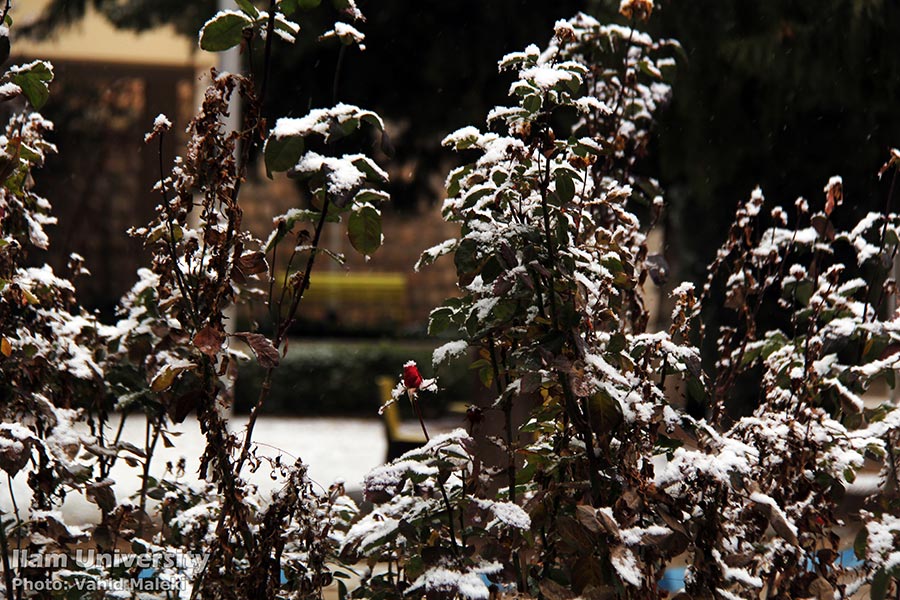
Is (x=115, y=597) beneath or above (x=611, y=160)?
beneath

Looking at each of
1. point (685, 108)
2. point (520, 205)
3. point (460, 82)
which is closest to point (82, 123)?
point (460, 82)

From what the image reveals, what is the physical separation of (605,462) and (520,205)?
53cm

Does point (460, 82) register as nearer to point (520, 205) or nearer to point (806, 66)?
point (806, 66)

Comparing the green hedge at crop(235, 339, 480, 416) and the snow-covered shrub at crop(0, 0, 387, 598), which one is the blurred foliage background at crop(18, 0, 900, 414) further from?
the green hedge at crop(235, 339, 480, 416)

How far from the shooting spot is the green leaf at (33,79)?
7.06 feet

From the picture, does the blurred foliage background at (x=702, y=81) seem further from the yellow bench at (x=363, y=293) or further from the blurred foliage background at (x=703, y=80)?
the yellow bench at (x=363, y=293)

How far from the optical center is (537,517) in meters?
2.21

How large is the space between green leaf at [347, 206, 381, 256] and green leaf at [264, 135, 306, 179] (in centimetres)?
17

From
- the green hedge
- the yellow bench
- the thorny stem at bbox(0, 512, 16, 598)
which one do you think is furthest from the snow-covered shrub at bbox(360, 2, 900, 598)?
the yellow bench

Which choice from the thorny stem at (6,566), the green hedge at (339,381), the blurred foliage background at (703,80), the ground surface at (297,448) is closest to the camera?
the thorny stem at (6,566)

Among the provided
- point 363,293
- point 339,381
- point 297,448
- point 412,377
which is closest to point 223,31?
point 412,377

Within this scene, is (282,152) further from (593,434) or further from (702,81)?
(702,81)

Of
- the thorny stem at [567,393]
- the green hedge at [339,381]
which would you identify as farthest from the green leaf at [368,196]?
the green hedge at [339,381]

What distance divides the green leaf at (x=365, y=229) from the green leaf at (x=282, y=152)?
0.17 m
